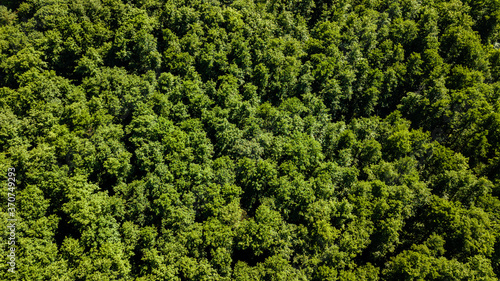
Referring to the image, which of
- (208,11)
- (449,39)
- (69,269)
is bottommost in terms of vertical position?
(69,269)

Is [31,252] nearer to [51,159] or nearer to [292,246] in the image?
[51,159]

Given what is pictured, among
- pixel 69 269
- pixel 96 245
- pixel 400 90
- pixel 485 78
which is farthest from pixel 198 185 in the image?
pixel 485 78

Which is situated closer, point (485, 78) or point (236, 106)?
point (236, 106)

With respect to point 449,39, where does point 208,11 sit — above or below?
below

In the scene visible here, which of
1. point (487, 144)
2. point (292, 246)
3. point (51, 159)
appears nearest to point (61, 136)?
point (51, 159)

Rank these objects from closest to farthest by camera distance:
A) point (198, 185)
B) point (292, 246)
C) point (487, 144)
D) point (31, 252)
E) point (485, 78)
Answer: point (31, 252)
point (292, 246)
point (198, 185)
point (487, 144)
point (485, 78)

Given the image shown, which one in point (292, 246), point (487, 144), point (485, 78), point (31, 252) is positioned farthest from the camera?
point (485, 78)
